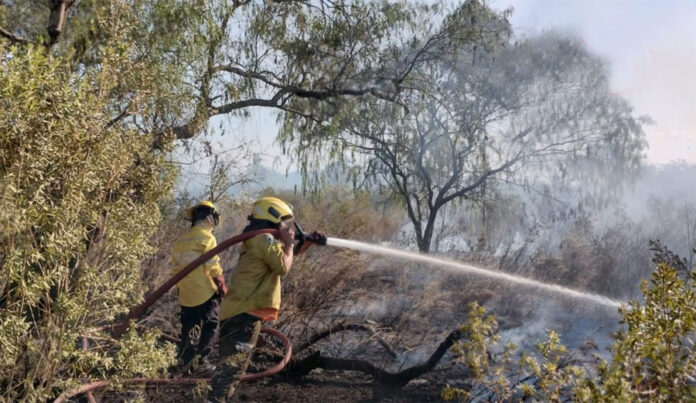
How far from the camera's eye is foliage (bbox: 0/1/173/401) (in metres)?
2.37

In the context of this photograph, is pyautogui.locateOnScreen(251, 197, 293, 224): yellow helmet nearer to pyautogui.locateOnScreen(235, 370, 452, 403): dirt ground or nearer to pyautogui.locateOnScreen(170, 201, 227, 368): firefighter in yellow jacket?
pyautogui.locateOnScreen(170, 201, 227, 368): firefighter in yellow jacket

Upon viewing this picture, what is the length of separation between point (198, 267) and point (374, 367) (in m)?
1.60

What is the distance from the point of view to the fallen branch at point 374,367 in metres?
5.17

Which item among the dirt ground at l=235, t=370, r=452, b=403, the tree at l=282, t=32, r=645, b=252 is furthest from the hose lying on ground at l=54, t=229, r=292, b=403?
the tree at l=282, t=32, r=645, b=252

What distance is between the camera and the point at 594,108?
12070 millimetres

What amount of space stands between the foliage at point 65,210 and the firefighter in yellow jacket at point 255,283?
1.38 m

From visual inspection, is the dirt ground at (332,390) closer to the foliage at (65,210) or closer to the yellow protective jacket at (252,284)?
the yellow protective jacket at (252,284)

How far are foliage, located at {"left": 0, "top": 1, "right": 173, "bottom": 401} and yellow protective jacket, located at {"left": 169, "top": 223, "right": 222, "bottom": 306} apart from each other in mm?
1960

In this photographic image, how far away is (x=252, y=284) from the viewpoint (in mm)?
4582

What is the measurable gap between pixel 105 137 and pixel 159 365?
3.43ft

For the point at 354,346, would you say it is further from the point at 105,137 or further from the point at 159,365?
the point at 105,137

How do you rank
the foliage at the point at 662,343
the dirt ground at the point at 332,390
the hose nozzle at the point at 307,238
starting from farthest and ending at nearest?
the dirt ground at the point at 332,390 < the hose nozzle at the point at 307,238 < the foliage at the point at 662,343

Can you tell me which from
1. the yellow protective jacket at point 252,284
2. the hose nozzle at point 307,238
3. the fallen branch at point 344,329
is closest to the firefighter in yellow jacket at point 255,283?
the yellow protective jacket at point 252,284

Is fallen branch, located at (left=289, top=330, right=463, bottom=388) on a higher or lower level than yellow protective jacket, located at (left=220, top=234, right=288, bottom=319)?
lower
